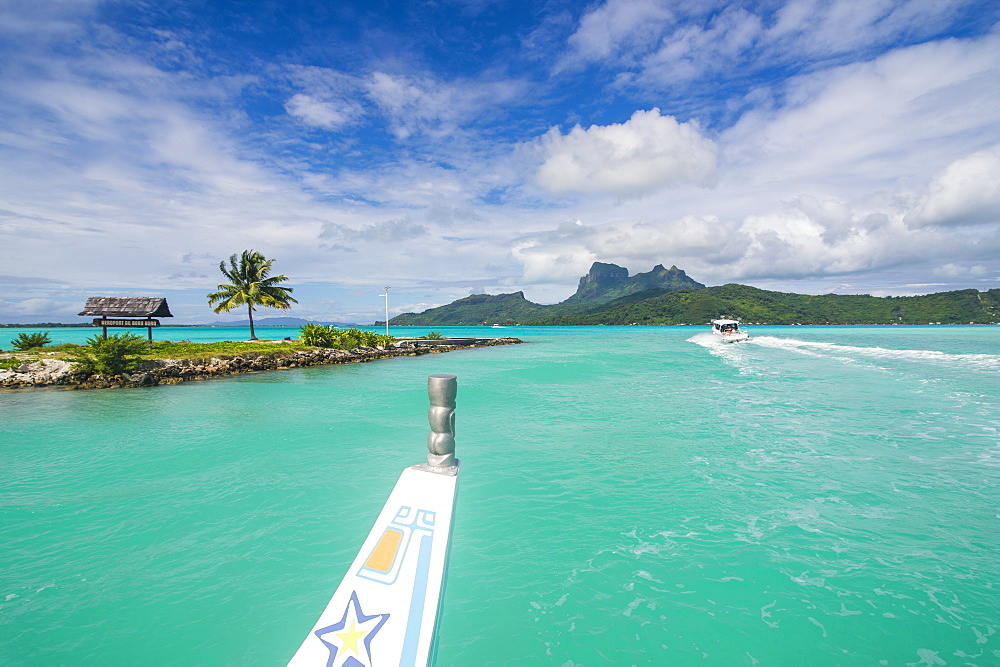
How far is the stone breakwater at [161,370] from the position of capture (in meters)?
20.0

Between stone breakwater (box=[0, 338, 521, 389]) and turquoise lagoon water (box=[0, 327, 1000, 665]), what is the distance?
21.6 feet

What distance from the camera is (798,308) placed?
153000 mm

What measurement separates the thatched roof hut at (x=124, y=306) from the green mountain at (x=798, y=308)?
150 meters

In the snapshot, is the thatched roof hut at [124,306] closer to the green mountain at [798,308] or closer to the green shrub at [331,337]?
the green shrub at [331,337]

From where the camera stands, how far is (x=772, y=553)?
5812 millimetres

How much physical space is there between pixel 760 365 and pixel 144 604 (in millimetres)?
33576

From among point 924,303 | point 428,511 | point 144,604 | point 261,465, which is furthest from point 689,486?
point 924,303

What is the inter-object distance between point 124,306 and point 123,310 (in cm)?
31

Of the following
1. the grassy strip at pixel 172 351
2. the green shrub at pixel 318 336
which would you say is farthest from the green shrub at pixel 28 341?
the green shrub at pixel 318 336

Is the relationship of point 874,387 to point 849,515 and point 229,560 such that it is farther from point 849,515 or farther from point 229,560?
point 229,560

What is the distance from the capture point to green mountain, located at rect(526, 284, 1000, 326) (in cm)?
13750

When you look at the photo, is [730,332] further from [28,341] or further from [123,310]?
[28,341]

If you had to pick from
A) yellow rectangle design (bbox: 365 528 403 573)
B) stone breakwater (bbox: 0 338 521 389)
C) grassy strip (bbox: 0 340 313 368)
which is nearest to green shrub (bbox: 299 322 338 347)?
grassy strip (bbox: 0 340 313 368)

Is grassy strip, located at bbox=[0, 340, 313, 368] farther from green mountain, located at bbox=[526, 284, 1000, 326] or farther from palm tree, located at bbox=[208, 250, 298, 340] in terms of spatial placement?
green mountain, located at bbox=[526, 284, 1000, 326]
